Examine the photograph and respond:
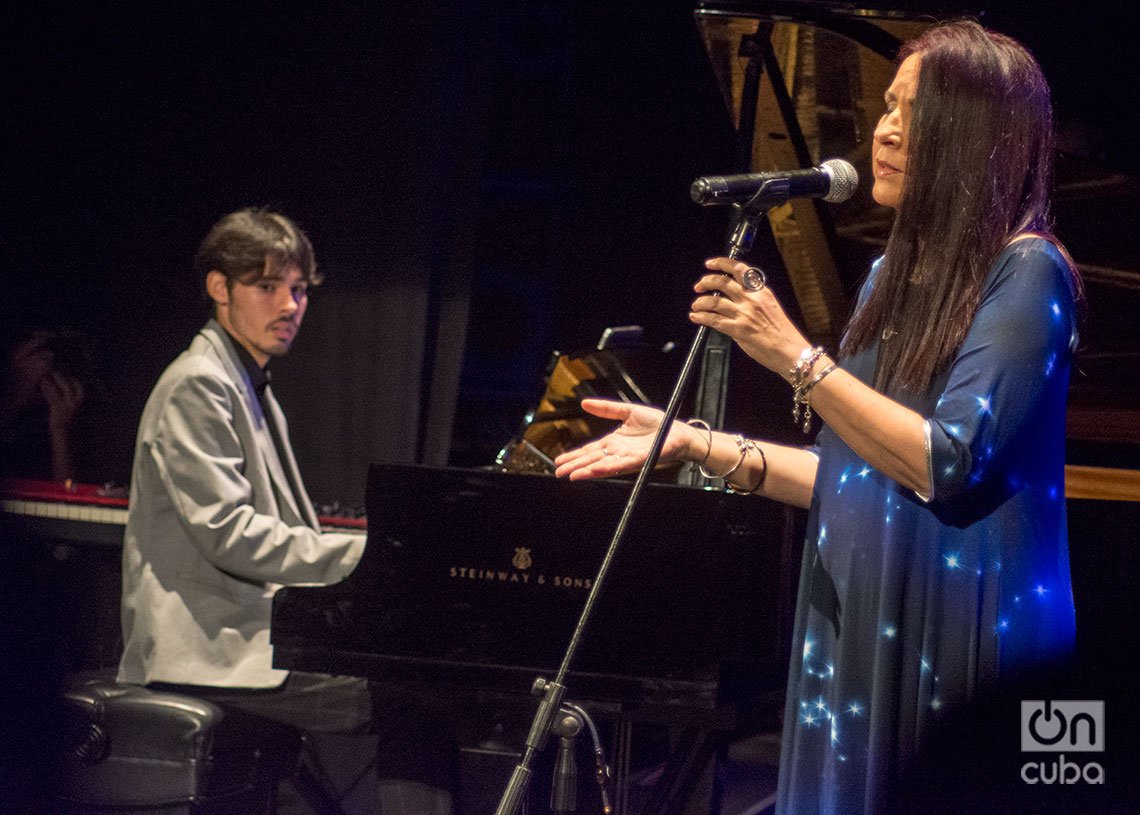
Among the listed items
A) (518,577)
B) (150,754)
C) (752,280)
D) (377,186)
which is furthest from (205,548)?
(377,186)

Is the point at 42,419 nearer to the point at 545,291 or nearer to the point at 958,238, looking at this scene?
the point at 545,291

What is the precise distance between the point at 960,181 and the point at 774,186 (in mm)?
271

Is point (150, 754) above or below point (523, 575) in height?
below

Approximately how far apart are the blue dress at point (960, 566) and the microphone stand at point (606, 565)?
30cm

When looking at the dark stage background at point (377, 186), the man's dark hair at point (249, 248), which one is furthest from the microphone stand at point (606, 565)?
the dark stage background at point (377, 186)

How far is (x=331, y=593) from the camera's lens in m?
2.78

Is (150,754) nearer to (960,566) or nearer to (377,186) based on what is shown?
(960,566)

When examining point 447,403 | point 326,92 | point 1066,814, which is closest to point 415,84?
point 326,92

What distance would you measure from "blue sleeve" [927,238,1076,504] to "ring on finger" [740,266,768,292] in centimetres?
27

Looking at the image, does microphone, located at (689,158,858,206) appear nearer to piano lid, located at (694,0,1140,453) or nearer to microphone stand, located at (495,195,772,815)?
microphone stand, located at (495,195,772,815)

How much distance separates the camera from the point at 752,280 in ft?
5.35

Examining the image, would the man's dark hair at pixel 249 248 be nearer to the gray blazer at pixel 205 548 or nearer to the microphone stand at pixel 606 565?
the gray blazer at pixel 205 548

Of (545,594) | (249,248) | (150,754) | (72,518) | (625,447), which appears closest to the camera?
(625,447)

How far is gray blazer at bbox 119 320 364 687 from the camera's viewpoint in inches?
123
